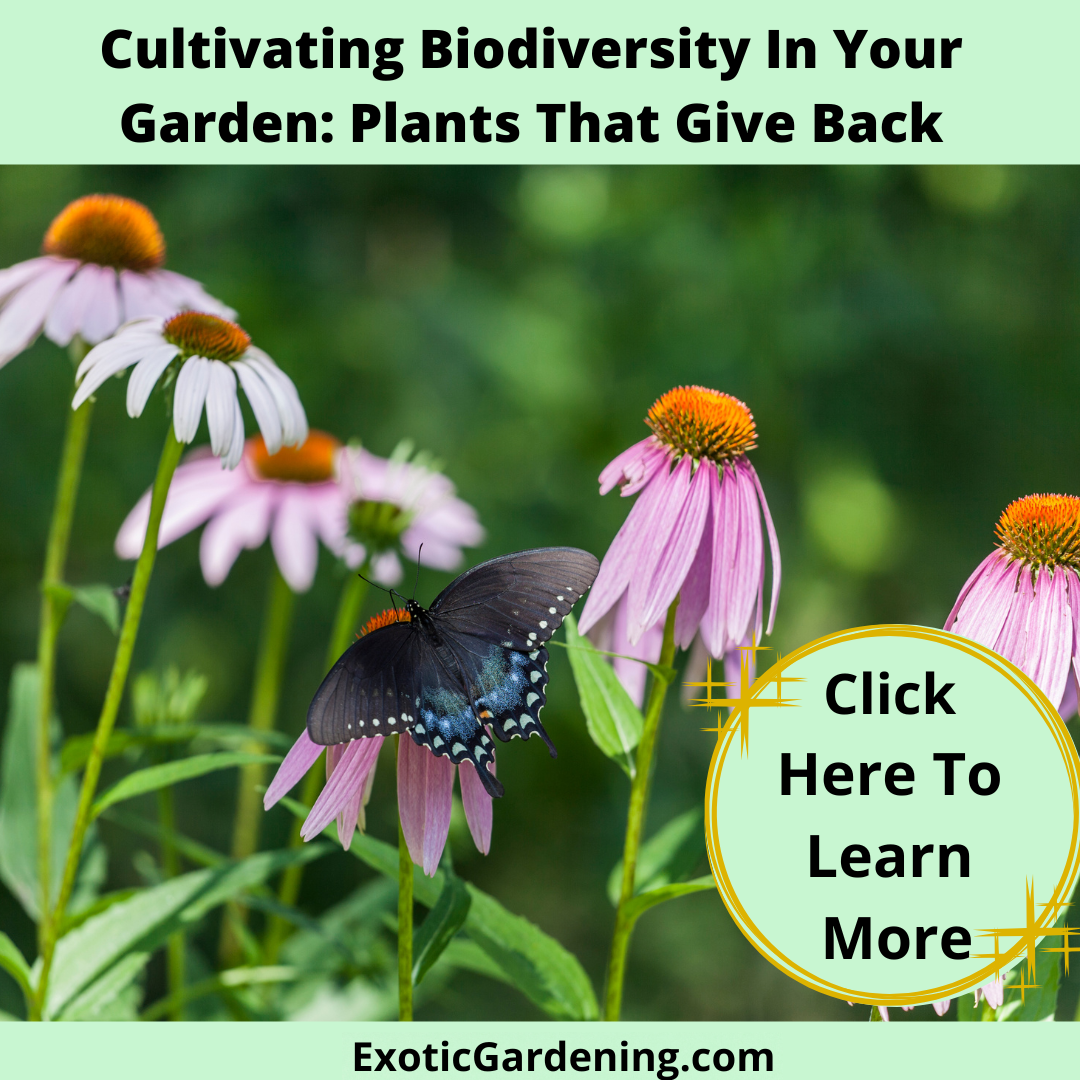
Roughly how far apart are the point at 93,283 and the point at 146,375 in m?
0.23

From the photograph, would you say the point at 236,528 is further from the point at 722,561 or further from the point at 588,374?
the point at 588,374

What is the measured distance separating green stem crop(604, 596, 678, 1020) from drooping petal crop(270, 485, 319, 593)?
40 centimetres

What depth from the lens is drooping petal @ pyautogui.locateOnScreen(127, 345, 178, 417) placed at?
502mm

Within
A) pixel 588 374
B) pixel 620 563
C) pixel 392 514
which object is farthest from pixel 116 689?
pixel 588 374

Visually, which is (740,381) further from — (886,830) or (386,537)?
(886,830)

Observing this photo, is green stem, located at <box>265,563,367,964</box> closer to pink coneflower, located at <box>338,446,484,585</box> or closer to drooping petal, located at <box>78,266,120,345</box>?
pink coneflower, located at <box>338,446,484,585</box>

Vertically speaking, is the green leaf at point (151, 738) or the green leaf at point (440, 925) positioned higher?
the green leaf at point (151, 738)

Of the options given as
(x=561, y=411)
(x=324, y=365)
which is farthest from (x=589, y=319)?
(x=324, y=365)

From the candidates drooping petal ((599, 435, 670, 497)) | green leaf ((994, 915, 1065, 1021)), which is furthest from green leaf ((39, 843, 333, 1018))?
green leaf ((994, 915, 1065, 1021))

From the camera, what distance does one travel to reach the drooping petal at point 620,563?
0.49 metres

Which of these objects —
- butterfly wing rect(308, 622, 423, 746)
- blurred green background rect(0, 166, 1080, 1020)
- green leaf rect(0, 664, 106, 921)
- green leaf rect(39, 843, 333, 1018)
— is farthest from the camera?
blurred green background rect(0, 166, 1080, 1020)

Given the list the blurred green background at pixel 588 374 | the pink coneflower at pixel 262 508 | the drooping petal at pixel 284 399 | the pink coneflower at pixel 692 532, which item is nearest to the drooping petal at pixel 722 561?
the pink coneflower at pixel 692 532

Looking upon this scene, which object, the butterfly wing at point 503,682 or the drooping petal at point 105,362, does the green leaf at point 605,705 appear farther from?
the drooping petal at point 105,362

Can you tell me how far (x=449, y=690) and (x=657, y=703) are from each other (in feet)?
0.31
